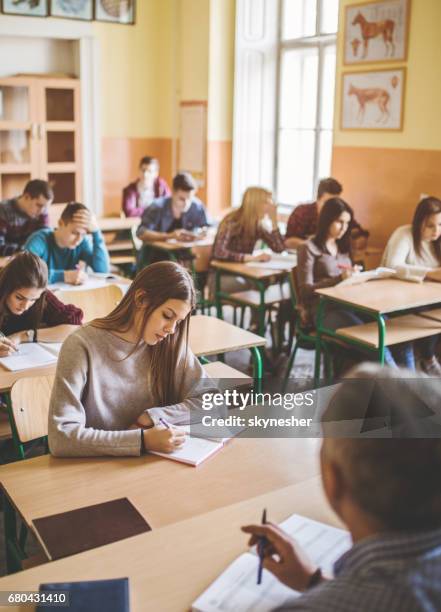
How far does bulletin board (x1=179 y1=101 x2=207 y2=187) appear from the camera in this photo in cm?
752

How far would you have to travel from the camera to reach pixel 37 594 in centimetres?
132

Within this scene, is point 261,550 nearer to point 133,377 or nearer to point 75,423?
point 75,423

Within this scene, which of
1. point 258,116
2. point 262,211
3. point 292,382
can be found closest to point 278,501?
point 292,382

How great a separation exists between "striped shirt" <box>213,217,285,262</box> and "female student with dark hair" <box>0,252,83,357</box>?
1.96m

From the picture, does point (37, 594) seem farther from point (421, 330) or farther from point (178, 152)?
point (178, 152)

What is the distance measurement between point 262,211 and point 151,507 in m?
3.87

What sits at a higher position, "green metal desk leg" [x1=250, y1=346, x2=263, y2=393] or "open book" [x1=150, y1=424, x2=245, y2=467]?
"open book" [x1=150, y1=424, x2=245, y2=467]

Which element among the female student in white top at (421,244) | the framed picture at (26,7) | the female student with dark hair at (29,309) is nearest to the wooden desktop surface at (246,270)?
the female student in white top at (421,244)

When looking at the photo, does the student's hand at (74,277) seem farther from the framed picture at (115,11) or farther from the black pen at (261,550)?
the framed picture at (115,11)

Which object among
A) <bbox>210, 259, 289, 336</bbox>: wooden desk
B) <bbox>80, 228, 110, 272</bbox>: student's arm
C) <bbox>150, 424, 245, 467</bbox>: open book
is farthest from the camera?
<bbox>210, 259, 289, 336</bbox>: wooden desk

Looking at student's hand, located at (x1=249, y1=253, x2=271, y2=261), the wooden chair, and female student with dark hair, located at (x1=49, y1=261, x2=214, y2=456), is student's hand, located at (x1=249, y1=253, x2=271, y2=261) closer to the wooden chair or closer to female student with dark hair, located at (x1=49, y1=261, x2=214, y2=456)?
female student with dark hair, located at (x1=49, y1=261, x2=214, y2=456)

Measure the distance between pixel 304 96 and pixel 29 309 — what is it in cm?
474

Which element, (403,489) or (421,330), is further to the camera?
(421,330)

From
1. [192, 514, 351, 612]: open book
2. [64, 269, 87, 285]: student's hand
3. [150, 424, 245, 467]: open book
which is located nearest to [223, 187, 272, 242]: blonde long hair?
[64, 269, 87, 285]: student's hand
